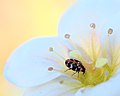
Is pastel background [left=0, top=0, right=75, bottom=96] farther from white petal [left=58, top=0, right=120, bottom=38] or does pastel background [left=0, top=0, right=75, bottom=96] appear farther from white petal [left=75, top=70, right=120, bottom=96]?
white petal [left=75, top=70, right=120, bottom=96]

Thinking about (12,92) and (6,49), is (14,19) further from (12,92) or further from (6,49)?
(12,92)

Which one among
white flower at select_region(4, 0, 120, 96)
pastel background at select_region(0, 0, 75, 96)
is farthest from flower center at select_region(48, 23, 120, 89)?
pastel background at select_region(0, 0, 75, 96)

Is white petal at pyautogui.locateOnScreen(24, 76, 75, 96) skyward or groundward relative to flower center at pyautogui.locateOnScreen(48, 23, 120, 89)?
groundward

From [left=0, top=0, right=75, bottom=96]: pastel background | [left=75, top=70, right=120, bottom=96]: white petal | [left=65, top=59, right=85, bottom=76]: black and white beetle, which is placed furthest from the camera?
[left=0, top=0, right=75, bottom=96]: pastel background

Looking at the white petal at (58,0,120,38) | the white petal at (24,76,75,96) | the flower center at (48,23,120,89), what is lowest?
the white petal at (24,76,75,96)

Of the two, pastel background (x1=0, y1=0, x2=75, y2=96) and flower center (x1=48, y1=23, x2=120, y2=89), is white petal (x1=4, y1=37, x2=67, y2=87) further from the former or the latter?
pastel background (x1=0, y1=0, x2=75, y2=96)

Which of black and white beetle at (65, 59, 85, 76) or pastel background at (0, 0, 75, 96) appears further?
pastel background at (0, 0, 75, 96)

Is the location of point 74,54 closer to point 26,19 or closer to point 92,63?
point 92,63

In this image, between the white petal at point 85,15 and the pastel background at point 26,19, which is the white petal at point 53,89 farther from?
the pastel background at point 26,19

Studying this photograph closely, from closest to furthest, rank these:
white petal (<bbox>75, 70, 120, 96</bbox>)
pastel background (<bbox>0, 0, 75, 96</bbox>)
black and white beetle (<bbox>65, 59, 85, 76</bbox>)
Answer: white petal (<bbox>75, 70, 120, 96</bbox>)
black and white beetle (<bbox>65, 59, 85, 76</bbox>)
pastel background (<bbox>0, 0, 75, 96</bbox>)
